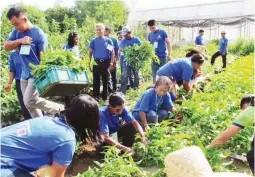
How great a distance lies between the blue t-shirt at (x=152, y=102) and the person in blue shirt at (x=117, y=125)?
0.38 meters

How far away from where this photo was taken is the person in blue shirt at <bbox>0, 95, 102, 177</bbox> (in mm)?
2396

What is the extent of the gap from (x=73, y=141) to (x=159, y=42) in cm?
611

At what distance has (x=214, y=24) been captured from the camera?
26.7 meters

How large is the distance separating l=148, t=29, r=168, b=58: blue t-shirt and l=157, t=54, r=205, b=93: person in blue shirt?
87.3 inches

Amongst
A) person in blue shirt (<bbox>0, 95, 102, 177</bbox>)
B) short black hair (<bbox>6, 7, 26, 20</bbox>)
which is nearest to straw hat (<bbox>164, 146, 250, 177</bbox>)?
person in blue shirt (<bbox>0, 95, 102, 177</bbox>)

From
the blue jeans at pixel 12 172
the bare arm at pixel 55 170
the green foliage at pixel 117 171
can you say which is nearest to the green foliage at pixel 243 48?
the green foliage at pixel 117 171

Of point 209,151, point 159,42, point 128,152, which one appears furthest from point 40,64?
point 159,42

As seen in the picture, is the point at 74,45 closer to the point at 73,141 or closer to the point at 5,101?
the point at 5,101

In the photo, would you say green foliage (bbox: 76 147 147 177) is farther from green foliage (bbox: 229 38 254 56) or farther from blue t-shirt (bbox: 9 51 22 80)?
green foliage (bbox: 229 38 254 56)

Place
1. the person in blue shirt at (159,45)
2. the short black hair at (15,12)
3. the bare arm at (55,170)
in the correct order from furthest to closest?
the person in blue shirt at (159,45), the short black hair at (15,12), the bare arm at (55,170)

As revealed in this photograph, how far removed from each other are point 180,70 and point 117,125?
1.93 meters

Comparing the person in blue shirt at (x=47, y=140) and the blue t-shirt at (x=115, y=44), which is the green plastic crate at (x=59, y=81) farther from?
the blue t-shirt at (x=115, y=44)

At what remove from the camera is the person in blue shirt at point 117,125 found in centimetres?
411

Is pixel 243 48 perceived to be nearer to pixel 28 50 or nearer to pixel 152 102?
pixel 152 102
